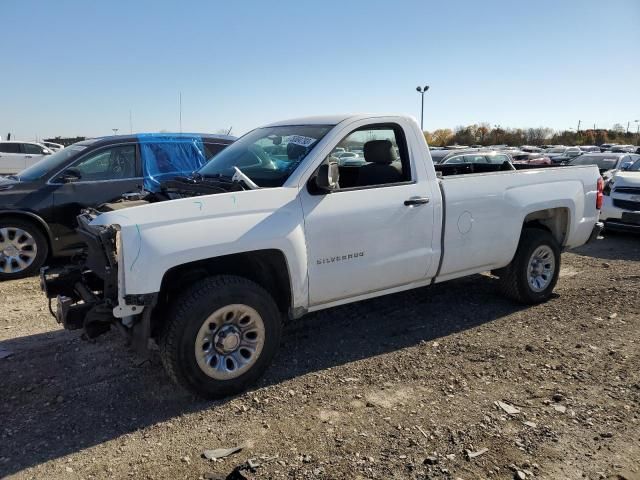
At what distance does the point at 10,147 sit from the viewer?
20.9 m

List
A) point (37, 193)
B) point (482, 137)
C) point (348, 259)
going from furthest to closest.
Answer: point (482, 137), point (37, 193), point (348, 259)

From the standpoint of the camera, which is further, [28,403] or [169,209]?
[28,403]

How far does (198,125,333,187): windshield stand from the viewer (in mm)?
4023

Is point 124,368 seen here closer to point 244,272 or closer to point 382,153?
point 244,272

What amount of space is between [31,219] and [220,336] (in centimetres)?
440

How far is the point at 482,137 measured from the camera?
292 feet

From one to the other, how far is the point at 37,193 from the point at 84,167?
0.68 metres

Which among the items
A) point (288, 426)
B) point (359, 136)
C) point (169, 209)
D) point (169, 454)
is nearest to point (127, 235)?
point (169, 209)

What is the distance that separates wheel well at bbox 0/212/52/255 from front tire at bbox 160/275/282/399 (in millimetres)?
4216

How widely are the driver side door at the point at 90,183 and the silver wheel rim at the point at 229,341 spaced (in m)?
3.82

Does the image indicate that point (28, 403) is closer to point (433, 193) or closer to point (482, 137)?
point (433, 193)

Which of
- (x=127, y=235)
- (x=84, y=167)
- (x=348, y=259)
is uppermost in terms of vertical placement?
(x=84, y=167)

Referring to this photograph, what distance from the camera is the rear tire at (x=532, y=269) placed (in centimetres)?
536

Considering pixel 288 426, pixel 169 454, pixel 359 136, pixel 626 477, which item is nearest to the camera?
pixel 626 477
